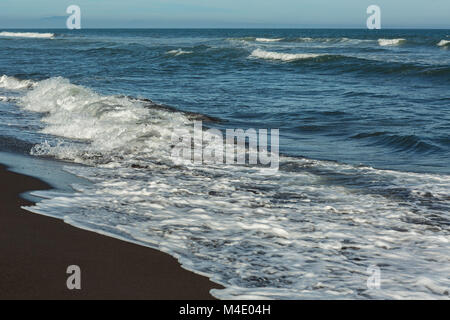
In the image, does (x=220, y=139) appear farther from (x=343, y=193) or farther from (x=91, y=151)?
(x=343, y=193)

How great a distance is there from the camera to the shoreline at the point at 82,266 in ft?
11.4

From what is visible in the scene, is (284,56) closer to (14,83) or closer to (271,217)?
(14,83)

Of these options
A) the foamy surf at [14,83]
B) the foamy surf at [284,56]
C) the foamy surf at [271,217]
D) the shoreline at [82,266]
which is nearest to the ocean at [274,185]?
the foamy surf at [271,217]

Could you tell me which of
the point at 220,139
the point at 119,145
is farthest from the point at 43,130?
the point at 220,139

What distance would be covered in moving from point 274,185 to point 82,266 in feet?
9.77

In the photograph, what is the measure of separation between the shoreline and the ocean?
14cm

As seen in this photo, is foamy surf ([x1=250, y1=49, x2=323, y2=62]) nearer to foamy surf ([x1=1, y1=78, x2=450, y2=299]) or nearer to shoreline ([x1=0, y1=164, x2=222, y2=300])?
foamy surf ([x1=1, y1=78, x2=450, y2=299])

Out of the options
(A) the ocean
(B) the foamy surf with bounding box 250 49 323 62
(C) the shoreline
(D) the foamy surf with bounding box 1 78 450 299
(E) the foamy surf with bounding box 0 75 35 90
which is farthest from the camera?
(B) the foamy surf with bounding box 250 49 323 62

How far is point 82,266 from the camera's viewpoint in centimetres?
385

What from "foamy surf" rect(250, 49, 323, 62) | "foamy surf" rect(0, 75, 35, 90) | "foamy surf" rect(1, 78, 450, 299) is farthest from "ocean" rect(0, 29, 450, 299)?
"foamy surf" rect(250, 49, 323, 62)

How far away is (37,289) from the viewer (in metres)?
3.45

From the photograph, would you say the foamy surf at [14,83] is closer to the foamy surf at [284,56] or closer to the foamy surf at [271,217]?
the foamy surf at [271,217]

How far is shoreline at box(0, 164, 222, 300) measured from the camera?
3471 mm

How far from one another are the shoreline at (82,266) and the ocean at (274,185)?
0.47 ft
